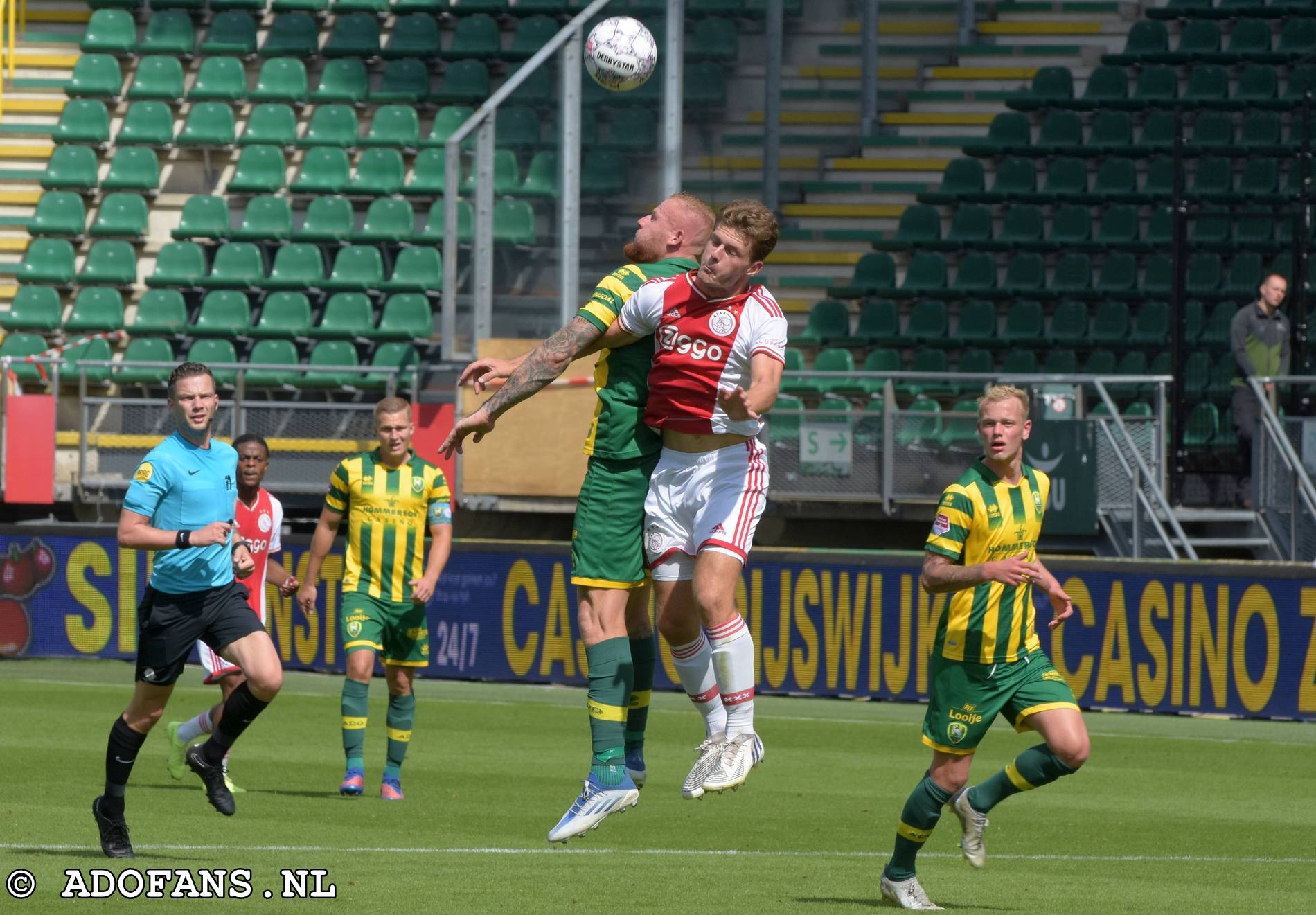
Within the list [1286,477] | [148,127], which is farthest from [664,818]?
[148,127]

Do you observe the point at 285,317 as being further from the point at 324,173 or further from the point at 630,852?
the point at 630,852

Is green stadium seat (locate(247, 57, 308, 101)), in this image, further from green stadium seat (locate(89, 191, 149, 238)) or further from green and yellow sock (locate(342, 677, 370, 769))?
green and yellow sock (locate(342, 677, 370, 769))

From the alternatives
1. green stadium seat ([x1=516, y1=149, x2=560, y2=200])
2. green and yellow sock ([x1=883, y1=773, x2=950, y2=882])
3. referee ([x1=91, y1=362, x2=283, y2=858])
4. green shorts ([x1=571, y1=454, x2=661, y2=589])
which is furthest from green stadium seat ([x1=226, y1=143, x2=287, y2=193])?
green and yellow sock ([x1=883, y1=773, x2=950, y2=882])

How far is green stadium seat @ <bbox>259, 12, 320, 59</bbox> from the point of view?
25.6 m

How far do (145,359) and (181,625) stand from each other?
14183mm

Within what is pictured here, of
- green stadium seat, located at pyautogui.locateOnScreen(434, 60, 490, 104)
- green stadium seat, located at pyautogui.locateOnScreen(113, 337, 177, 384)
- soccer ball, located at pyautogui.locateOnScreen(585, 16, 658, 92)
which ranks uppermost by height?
green stadium seat, located at pyautogui.locateOnScreen(434, 60, 490, 104)

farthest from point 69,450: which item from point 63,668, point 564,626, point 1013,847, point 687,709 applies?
point 1013,847

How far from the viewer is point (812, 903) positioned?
782cm

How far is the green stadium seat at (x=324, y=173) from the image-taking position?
23859 mm

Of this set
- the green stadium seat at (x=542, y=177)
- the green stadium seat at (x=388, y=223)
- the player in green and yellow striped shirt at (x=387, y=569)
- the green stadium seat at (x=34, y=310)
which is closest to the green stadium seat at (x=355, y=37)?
the green stadium seat at (x=388, y=223)

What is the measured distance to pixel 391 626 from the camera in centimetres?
1158

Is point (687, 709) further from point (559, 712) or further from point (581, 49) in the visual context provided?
point (581, 49)

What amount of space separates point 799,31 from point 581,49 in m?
4.87

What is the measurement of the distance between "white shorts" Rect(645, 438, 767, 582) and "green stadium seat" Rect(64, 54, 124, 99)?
19.6 meters
